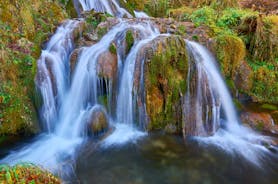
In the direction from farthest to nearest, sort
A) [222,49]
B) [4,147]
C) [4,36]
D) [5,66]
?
[222,49]
[4,36]
[5,66]
[4,147]

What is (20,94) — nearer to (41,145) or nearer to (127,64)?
(41,145)

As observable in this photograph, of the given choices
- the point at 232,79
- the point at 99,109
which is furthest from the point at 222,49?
the point at 99,109

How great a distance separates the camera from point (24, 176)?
304 centimetres

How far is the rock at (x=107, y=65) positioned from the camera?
625 cm

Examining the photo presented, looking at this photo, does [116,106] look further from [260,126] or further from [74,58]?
[260,126]

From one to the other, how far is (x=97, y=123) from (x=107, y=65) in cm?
163

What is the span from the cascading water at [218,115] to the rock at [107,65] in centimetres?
208

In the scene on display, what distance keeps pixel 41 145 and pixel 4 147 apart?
0.78m

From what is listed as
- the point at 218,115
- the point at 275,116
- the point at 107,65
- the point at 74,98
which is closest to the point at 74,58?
the point at 107,65

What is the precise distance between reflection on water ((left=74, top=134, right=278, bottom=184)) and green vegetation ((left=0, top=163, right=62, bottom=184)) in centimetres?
123

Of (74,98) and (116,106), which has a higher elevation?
(74,98)

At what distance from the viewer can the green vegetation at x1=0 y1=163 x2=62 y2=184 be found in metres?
2.92

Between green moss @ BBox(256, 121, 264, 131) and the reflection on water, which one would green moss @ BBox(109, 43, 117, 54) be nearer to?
the reflection on water

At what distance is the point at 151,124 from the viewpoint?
601cm
